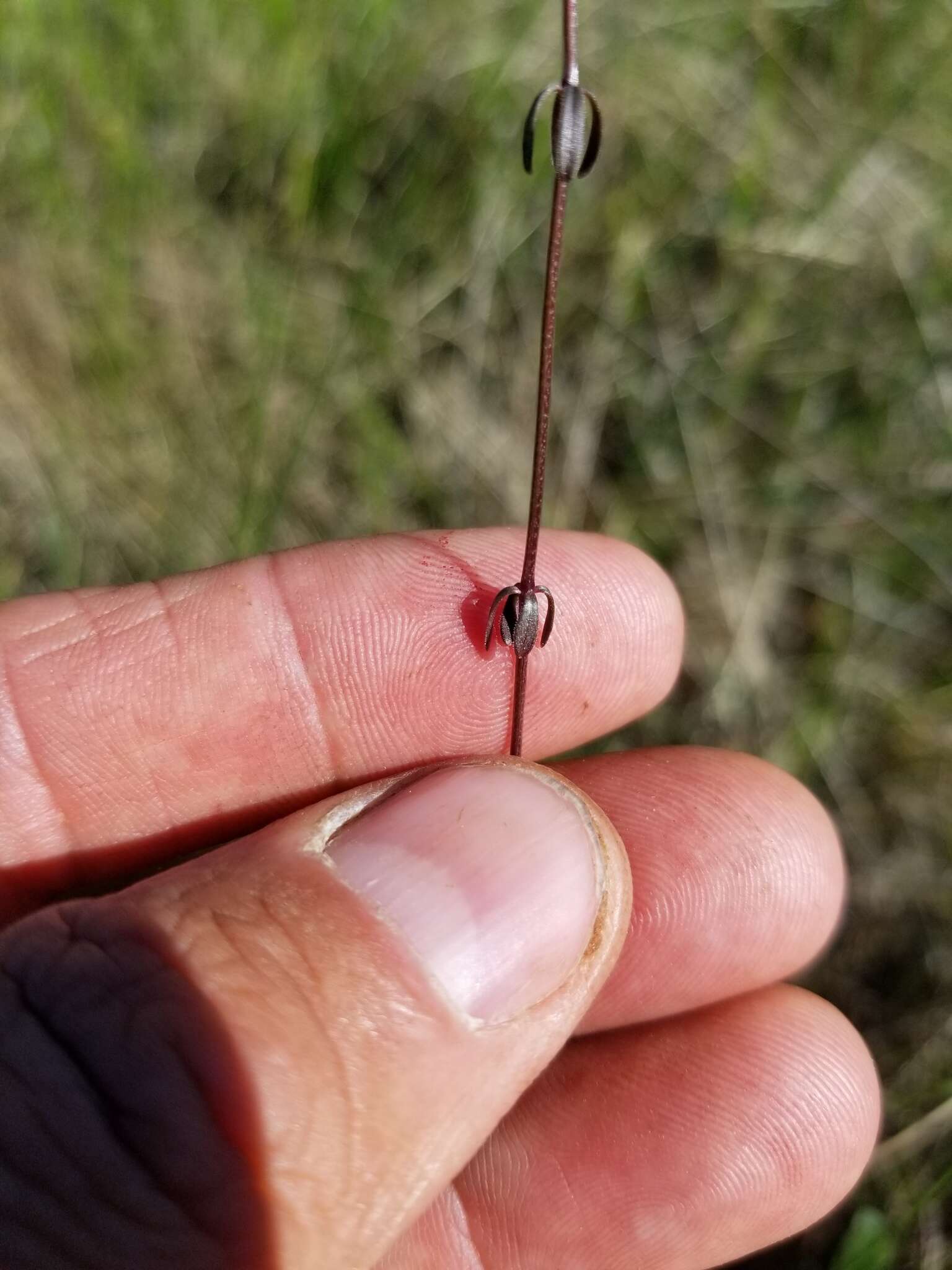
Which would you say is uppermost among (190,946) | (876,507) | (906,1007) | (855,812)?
(876,507)

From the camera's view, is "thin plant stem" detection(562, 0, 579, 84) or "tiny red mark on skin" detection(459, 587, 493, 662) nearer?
"thin plant stem" detection(562, 0, 579, 84)

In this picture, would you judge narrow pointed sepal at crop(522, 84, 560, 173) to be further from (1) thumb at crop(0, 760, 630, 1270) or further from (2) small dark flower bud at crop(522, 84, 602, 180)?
(1) thumb at crop(0, 760, 630, 1270)

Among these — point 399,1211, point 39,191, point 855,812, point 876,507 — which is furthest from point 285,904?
point 39,191

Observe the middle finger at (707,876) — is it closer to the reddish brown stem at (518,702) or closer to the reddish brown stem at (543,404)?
the reddish brown stem at (518,702)

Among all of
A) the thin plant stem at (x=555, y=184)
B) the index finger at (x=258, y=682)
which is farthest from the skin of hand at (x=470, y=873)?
the thin plant stem at (x=555, y=184)

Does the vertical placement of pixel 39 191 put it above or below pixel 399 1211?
above

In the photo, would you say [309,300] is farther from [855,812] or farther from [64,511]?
[855,812]

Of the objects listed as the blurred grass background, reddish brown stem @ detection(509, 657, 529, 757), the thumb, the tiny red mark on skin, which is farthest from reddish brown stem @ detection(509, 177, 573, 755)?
the blurred grass background

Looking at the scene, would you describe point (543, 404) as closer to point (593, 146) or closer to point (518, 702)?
point (593, 146)
